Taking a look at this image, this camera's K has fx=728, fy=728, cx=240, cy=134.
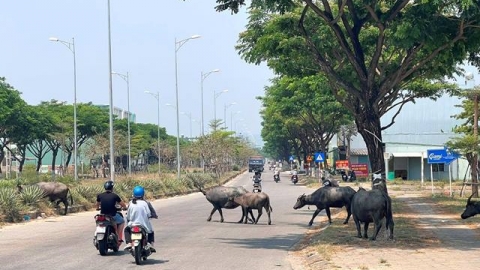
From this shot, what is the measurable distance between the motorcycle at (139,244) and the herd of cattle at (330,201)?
5210mm

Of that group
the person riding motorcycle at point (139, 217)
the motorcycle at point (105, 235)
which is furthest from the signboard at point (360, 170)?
the person riding motorcycle at point (139, 217)

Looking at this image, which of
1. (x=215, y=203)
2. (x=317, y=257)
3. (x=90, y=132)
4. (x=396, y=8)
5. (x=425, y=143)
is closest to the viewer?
(x=317, y=257)

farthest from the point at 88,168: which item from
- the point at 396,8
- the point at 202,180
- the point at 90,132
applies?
the point at 396,8

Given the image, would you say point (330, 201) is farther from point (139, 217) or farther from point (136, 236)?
point (136, 236)

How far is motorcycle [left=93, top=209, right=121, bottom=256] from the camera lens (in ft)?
49.8

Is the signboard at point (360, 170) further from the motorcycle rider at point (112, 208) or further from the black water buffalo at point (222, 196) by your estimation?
the motorcycle rider at point (112, 208)

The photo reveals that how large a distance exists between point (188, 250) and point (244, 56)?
12.4m

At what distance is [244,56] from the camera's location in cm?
2728

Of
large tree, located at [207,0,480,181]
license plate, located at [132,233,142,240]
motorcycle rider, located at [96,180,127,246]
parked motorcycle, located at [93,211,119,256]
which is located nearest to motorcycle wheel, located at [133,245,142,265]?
license plate, located at [132,233,142,240]

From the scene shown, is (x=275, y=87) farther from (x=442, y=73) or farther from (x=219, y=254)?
(x=219, y=254)

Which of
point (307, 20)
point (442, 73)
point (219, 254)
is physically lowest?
point (219, 254)

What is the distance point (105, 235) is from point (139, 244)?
160 centimetres

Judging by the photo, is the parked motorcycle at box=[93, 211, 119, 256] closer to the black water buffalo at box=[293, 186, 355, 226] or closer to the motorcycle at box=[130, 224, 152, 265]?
the motorcycle at box=[130, 224, 152, 265]

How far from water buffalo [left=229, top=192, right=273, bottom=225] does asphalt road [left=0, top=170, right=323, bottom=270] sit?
498 millimetres
